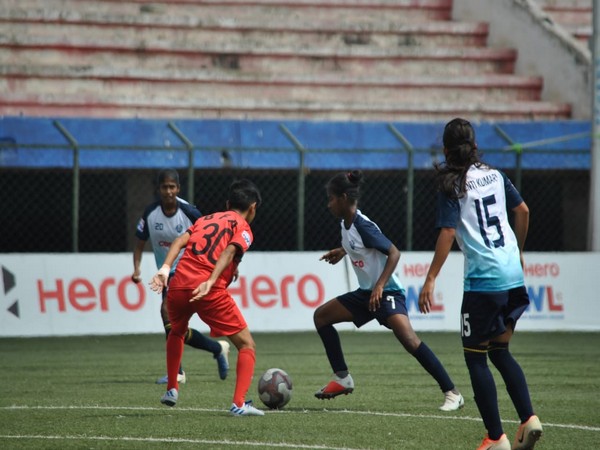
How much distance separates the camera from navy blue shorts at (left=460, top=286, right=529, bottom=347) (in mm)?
7152

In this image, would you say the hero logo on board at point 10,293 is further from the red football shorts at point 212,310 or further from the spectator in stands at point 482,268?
the spectator in stands at point 482,268

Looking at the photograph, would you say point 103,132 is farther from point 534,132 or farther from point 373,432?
point 373,432

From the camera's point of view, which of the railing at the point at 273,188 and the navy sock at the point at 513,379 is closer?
the navy sock at the point at 513,379

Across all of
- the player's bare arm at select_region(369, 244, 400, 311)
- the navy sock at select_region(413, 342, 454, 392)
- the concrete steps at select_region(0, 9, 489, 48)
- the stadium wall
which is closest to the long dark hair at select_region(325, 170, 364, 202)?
the player's bare arm at select_region(369, 244, 400, 311)

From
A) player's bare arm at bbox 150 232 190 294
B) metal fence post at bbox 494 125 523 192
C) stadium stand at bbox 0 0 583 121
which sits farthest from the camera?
stadium stand at bbox 0 0 583 121

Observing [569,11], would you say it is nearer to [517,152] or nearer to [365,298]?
[517,152]

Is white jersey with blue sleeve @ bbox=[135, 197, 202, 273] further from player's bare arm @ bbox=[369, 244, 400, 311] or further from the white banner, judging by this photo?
the white banner

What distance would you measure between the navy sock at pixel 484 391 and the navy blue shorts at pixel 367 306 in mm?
2635

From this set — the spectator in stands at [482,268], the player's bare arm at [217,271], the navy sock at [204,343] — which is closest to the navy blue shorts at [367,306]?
the player's bare arm at [217,271]

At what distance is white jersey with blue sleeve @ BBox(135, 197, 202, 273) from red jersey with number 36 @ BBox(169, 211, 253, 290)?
293cm

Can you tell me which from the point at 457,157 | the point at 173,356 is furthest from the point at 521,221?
the point at 173,356

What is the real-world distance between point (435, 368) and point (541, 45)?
18.4 metres

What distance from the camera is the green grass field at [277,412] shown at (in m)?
7.93

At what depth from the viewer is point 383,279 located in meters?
9.53
